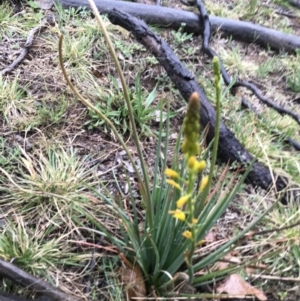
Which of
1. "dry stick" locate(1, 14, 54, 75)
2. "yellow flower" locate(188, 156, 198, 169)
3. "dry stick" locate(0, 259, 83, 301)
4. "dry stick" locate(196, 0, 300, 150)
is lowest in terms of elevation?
"dry stick" locate(0, 259, 83, 301)

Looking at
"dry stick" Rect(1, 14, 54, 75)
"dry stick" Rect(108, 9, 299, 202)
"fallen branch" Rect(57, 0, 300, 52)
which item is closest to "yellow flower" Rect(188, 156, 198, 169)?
"dry stick" Rect(108, 9, 299, 202)

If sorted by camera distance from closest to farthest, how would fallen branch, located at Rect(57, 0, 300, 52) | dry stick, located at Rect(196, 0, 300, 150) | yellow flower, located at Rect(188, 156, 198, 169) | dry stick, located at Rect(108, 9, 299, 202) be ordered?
yellow flower, located at Rect(188, 156, 198, 169), dry stick, located at Rect(108, 9, 299, 202), dry stick, located at Rect(196, 0, 300, 150), fallen branch, located at Rect(57, 0, 300, 52)

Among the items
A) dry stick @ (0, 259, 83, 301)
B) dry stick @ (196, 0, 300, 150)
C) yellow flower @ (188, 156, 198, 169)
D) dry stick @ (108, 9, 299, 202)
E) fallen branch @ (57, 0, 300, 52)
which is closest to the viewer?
yellow flower @ (188, 156, 198, 169)

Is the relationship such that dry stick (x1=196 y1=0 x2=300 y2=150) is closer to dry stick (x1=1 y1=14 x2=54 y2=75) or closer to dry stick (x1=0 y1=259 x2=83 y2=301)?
dry stick (x1=1 y1=14 x2=54 y2=75)

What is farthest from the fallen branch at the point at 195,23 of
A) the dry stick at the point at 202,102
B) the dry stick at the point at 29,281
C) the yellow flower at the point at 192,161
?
the yellow flower at the point at 192,161

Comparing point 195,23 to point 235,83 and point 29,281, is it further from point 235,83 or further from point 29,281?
point 29,281

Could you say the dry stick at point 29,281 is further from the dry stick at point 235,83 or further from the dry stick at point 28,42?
the dry stick at point 235,83
